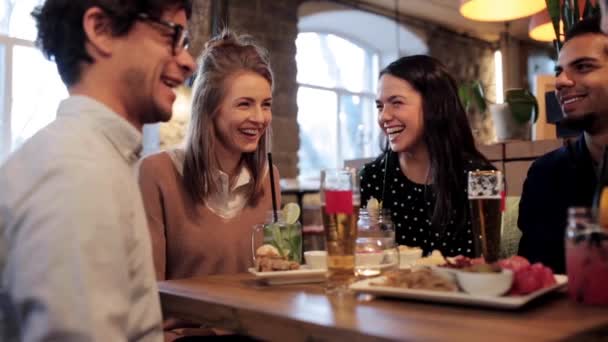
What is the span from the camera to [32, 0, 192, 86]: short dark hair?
105 centimetres

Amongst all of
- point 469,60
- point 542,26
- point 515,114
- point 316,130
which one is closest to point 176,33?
point 515,114

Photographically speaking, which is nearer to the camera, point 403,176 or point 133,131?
point 133,131

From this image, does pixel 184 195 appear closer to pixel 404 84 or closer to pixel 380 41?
pixel 404 84

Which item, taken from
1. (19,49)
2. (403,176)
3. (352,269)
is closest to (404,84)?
(403,176)

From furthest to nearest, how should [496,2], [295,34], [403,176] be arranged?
1. [295,34]
2. [496,2]
3. [403,176]

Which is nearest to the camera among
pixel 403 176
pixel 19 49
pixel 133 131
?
pixel 133 131

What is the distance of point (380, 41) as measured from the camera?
822cm

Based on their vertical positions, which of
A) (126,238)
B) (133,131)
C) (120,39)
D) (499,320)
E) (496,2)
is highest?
(496,2)

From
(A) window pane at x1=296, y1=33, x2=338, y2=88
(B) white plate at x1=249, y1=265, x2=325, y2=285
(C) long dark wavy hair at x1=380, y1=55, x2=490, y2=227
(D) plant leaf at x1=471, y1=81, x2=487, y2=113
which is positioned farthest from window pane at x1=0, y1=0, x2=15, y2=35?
(B) white plate at x1=249, y1=265, x2=325, y2=285

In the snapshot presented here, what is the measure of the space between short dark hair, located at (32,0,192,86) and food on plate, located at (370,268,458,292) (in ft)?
2.17

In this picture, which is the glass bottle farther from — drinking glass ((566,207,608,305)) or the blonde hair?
the blonde hair

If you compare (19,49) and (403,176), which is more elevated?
(19,49)

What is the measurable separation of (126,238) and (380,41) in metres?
7.66

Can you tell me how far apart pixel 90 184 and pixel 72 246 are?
94 mm
